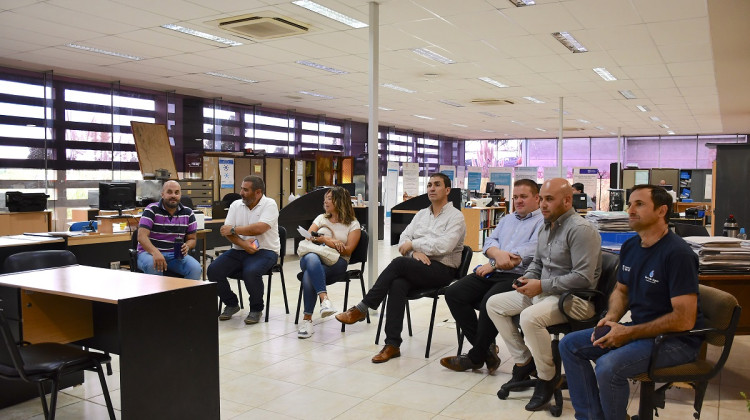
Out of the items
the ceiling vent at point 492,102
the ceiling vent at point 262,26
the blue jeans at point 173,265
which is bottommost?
the blue jeans at point 173,265

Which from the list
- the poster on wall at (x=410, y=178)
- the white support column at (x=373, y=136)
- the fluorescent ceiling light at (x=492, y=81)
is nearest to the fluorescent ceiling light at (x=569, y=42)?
the fluorescent ceiling light at (x=492, y=81)

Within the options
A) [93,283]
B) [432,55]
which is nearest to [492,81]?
[432,55]

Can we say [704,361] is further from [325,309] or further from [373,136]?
[373,136]

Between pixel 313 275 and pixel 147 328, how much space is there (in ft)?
8.01

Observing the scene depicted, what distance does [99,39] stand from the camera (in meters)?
7.77

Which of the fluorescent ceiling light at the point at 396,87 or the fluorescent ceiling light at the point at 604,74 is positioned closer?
the fluorescent ceiling light at the point at 604,74

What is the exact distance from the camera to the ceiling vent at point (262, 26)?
6740mm

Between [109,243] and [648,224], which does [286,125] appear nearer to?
[109,243]

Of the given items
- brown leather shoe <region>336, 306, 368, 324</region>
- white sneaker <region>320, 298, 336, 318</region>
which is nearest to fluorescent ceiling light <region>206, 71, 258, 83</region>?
white sneaker <region>320, 298, 336, 318</region>

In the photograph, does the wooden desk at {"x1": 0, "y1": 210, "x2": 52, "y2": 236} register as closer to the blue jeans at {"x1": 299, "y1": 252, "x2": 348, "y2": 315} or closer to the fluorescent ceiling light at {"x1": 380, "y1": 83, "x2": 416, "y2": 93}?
the blue jeans at {"x1": 299, "y1": 252, "x2": 348, "y2": 315}

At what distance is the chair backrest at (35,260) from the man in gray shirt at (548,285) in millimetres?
2885

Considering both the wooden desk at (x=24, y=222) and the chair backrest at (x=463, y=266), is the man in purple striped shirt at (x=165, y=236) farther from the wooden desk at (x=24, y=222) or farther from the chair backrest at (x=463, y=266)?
the wooden desk at (x=24, y=222)

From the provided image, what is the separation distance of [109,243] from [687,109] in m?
12.8

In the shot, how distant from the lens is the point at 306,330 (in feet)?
16.7
